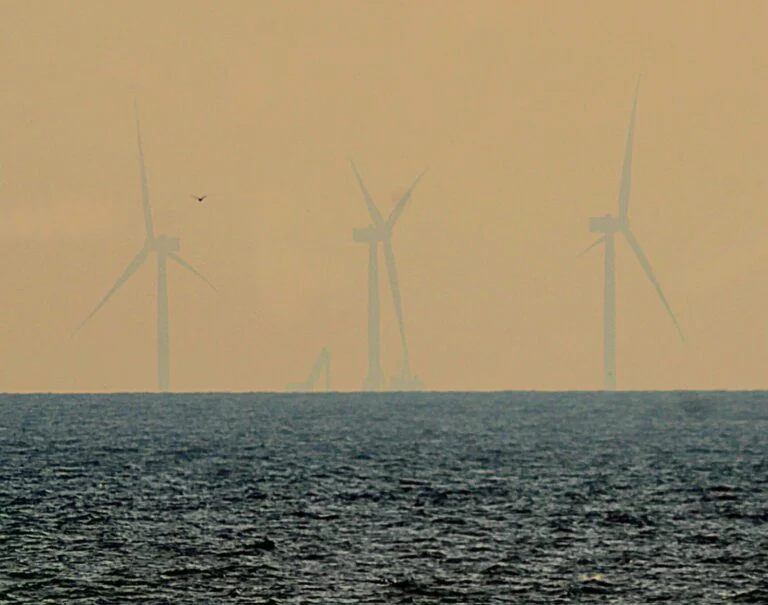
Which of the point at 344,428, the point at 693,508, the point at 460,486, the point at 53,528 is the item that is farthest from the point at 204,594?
the point at 344,428

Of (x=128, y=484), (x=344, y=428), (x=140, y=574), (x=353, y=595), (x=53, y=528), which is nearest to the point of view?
(x=353, y=595)

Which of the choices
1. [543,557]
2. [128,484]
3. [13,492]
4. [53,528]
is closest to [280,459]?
[128,484]

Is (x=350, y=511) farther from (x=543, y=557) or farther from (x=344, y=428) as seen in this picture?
(x=344, y=428)

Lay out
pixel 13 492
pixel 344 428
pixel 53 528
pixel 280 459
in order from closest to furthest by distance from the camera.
Result: 1. pixel 53 528
2. pixel 13 492
3. pixel 280 459
4. pixel 344 428

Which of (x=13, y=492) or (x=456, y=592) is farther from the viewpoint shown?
(x=13, y=492)

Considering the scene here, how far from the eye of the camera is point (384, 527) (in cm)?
7306

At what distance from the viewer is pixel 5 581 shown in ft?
186

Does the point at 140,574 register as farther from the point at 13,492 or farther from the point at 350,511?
the point at 13,492

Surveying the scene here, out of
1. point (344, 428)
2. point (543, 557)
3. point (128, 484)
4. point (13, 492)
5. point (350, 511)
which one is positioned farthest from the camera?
point (344, 428)

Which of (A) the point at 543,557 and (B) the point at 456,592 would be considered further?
(A) the point at 543,557

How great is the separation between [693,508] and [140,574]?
3500cm

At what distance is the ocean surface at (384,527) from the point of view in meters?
56.1

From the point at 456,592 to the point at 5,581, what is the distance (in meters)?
16.6

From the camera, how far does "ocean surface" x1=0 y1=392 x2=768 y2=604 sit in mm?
56094
